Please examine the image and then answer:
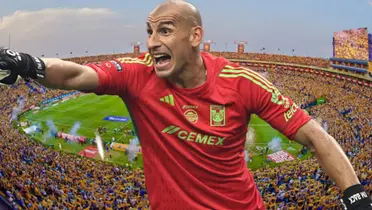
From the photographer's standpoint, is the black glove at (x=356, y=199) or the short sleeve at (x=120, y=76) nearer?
the black glove at (x=356, y=199)

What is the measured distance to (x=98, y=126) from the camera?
36.2 meters

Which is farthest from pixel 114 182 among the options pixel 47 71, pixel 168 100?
pixel 47 71

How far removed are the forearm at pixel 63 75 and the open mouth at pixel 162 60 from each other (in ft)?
1.90

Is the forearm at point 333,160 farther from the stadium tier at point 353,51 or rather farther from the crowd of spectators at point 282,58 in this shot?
the crowd of spectators at point 282,58

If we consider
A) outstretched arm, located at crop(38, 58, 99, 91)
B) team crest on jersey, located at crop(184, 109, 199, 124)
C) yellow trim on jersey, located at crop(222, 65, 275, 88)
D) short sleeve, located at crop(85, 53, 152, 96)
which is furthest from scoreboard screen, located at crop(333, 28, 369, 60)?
outstretched arm, located at crop(38, 58, 99, 91)

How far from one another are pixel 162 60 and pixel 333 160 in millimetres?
1679

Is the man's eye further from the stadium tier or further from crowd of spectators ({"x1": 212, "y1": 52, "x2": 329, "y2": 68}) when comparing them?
crowd of spectators ({"x1": 212, "y1": 52, "x2": 329, "y2": 68})

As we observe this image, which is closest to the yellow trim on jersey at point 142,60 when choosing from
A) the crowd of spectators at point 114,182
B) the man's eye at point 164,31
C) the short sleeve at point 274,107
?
the man's eye at point 164,31

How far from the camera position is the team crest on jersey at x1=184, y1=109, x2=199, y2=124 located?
9.76ft

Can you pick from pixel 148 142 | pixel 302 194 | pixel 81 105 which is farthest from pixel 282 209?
pixel 81 105

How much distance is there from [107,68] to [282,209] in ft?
33.5

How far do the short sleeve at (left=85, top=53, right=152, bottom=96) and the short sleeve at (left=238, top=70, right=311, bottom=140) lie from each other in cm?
97

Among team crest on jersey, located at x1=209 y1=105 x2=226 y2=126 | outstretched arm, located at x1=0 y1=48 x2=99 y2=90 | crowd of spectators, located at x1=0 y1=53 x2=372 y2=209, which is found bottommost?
crowd of spectators, located at x1=0 y1=53 x2=372 y2=209

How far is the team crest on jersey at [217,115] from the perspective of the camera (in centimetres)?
300
